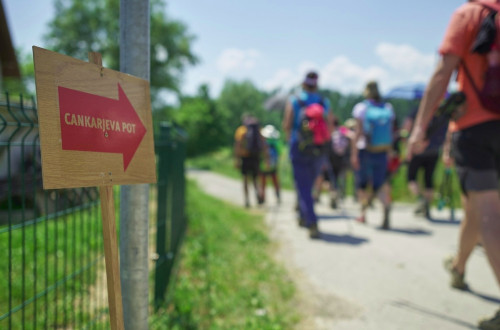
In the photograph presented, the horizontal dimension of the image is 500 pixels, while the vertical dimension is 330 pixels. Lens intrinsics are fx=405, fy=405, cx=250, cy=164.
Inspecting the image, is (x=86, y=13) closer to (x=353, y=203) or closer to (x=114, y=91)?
(x=353, y=203)

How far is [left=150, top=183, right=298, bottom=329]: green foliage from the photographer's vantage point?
9.16ft

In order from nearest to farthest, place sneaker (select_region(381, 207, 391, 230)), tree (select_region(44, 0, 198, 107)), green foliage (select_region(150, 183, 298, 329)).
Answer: green foliage (select_region(150, 183, 298, 329))
sneaker (select_region(381, 207, 391, 230))
tree (select_region(44, 0, 198, 107))

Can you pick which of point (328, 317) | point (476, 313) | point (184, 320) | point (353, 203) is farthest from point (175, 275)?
point (353, 203)

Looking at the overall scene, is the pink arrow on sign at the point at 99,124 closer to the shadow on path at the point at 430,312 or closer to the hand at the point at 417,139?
the hand at the point at 417,139

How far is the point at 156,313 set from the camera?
2945 millimetres

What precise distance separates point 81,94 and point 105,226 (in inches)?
18.9

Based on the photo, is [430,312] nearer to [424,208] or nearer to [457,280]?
[457,280]

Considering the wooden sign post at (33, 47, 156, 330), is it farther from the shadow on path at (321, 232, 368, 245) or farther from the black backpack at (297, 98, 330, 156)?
the shadow on path at (321, 232, 368, 245)

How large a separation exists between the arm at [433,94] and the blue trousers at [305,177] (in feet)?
6.78

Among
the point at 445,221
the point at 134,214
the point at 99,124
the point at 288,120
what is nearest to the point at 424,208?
the point at 445,221

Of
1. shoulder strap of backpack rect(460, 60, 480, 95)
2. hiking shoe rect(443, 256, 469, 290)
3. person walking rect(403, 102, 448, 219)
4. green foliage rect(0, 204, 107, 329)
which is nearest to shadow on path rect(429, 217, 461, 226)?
person walking rect(403, 102, 448, 219)

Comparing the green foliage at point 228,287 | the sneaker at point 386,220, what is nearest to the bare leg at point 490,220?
the green foliage at point 228,287

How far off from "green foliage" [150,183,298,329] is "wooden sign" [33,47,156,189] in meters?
1.51

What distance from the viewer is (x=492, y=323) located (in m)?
2.52
